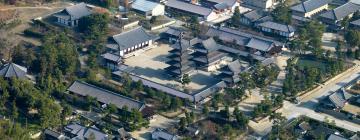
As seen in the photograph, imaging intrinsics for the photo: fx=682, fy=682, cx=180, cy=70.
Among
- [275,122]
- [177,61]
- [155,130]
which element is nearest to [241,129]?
[275,122]

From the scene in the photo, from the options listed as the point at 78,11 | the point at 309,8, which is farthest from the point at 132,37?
the point at 309,8

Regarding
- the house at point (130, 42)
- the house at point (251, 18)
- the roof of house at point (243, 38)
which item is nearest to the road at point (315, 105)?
the roof of house at point (243, 38)

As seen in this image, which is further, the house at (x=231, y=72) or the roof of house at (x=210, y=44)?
the roof of house at (x=210, y=44)

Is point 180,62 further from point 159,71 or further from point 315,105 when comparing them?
point 315,105

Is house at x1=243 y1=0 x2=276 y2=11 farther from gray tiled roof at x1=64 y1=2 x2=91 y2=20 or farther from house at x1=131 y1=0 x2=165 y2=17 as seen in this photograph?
gray tiled roof at x1=64 y1=2 x2=91 y2=20

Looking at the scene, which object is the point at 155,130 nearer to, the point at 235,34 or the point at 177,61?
the point at 177,61

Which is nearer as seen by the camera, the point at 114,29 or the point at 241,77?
the point at 241,77

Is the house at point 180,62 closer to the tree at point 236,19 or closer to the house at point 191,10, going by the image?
the tree at point 236,19
